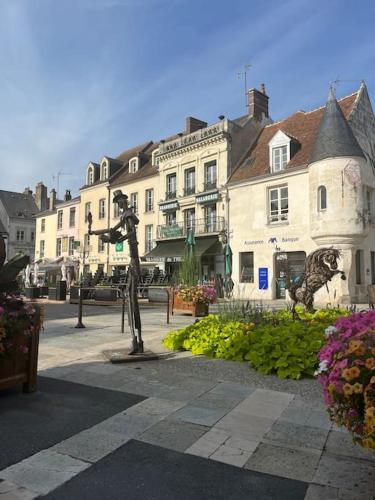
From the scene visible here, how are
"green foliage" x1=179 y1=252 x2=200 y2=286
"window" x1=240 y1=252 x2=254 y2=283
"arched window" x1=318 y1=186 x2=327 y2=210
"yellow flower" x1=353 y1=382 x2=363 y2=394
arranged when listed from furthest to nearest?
"window" x1=240 y1=252 x2=254 y2=283, "arched window" x1=318 y1=186 x2=327 y2=210, "green foliage" x1=179 y1=252 x2=200 y2=286, "yellow flower" x1=353 y1=382 x2=363 y2=394

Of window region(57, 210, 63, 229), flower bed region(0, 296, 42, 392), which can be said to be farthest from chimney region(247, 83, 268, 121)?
flower bed region(0, 296, 42, 392)

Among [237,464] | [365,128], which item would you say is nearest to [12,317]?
[237,464]

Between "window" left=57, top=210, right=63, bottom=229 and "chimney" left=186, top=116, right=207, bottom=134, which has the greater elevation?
"chimney" left=186, top=116, right=207, bottom=134

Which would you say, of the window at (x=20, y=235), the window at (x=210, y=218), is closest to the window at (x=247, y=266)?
the window at (x=210, y=218)

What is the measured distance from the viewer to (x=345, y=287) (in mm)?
19641

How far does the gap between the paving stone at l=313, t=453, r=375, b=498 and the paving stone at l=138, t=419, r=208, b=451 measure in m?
0.98

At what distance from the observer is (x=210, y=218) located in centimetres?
2681

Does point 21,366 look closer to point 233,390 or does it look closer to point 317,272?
point 233,390

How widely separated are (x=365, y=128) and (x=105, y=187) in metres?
20.6

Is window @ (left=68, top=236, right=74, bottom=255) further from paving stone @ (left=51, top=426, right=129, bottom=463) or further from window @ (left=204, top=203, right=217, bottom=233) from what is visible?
paving stone @ (left=51, top=426, right=129, bottom=463)

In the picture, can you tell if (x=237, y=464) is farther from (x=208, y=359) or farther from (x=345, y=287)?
(x=345, y=287)

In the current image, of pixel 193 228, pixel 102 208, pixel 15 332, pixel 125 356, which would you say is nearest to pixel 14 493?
pixel 15 332

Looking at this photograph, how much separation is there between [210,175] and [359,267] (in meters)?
11.3

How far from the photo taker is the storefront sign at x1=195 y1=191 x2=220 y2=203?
25869 mm
